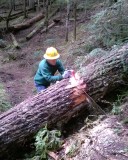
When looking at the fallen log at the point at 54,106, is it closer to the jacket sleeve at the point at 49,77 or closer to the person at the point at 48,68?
the jacket sleeve at the point at 49,77

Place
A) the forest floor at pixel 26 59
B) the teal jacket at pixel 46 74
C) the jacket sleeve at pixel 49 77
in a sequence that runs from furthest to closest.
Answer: the forest floor at pixel 26 59 < the teal jacket at pixel 46 74 < the jacket sleeve at pixel 49 77

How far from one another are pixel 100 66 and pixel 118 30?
3.10m

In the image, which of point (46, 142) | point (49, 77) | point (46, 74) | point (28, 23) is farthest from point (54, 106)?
point (28, 23)

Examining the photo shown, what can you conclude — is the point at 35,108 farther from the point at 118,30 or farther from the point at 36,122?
the point at 118,30

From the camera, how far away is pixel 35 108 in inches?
221

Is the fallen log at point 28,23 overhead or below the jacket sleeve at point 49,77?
below

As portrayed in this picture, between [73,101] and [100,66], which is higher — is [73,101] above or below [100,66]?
below

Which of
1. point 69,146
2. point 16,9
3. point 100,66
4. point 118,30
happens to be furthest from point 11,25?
point 69,146

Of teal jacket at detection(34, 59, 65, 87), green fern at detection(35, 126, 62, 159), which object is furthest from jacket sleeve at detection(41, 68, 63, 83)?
green fern at detection(35, 126, 62, 159)

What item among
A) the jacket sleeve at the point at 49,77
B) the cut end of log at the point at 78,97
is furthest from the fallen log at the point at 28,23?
the cut end of log at the point at 78,97

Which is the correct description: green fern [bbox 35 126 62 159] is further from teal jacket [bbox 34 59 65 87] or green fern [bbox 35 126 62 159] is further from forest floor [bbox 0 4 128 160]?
teal jacket [bbox 34 59 65 87]

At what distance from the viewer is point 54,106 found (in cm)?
558

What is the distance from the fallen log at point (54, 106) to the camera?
5.52 meters

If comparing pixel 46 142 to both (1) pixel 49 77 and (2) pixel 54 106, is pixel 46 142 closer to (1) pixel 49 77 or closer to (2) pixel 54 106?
(2) pixel 54 106
